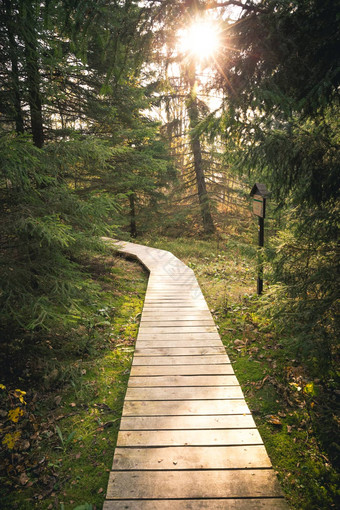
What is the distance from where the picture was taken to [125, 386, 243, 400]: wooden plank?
3387 mm

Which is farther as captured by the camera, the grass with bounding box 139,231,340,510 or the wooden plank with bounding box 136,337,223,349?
the wooden plank with bounding box 136,337,223,349

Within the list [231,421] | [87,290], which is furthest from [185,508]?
[87,290]

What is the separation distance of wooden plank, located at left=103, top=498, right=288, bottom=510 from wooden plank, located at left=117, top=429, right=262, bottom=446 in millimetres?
516

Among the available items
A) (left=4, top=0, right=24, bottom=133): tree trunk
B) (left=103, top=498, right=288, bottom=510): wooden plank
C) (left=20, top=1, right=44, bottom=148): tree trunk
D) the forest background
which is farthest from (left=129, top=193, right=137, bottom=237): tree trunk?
(left=103, top=498, right=288, bottom=510): wooden plank

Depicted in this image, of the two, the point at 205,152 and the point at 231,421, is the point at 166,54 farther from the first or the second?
the point at 205,152

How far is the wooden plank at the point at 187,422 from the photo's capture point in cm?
294

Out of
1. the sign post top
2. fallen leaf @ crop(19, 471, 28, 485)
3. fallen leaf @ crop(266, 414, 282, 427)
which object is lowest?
fallen leaf @ crop(266, 414, 282, 427)

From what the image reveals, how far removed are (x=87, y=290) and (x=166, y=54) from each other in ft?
12.8

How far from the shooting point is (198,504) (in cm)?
219

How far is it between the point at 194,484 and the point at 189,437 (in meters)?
0.48

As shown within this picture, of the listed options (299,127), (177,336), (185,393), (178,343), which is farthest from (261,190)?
(185,393)

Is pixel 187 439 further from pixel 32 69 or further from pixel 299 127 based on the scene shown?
pixel 32 69

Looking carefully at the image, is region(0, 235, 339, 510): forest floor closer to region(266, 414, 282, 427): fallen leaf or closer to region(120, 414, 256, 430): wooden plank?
region(266, 414, 282, 427): fallen leaf

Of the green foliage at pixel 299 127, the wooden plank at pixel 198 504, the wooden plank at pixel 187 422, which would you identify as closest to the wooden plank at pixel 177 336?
the green foliage at pixel 299 127
